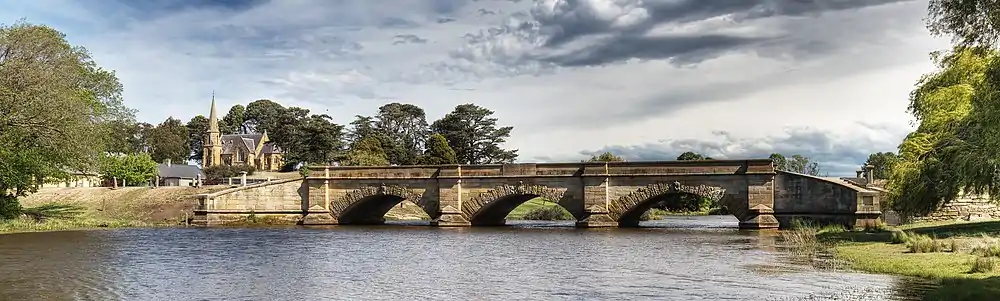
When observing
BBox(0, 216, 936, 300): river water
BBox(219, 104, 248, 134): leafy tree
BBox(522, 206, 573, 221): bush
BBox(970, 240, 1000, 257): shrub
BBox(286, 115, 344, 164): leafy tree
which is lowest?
BBox(0, 216, 936, 300): river water

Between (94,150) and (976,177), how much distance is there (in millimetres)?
34233

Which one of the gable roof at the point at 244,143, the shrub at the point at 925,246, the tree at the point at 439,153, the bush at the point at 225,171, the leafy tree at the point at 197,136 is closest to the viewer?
the shrub at the point at 925,246

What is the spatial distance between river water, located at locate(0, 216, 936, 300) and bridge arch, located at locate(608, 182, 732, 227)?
22.7ft

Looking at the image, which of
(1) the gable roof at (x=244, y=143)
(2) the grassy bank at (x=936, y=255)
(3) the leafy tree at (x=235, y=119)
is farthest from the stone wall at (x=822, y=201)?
(3) the leafy tree at (x=235, y=119)

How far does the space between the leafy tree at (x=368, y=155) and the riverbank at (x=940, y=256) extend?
58746 millimetres

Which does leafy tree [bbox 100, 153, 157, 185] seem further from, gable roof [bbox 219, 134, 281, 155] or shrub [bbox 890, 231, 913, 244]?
shrub [bbox 890, 231, 913, 244]

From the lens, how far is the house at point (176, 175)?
9869 cm

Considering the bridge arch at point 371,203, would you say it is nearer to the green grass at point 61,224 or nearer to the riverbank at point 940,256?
the green grass at point 61,224

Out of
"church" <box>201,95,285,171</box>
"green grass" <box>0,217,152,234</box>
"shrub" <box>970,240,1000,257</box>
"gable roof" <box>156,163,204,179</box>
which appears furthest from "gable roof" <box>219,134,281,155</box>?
"shrub" <box>970,240,1000,257</box>

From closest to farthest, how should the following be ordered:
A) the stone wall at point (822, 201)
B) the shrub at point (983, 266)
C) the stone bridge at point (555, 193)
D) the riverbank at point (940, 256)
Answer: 1. the riverbank at point (940, 256)
2. the shrub at point (983, 266)
3. the stone wall at point (822, 201)
4. the stone bridge at point (555, 193)

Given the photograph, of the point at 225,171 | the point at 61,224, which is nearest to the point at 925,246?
the point at 61,224

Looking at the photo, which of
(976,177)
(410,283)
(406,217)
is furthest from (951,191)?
(406,217)

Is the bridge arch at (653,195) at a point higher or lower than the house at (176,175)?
lower

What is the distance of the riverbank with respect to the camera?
14.4 meters
